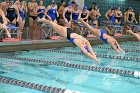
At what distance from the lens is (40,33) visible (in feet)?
37.3

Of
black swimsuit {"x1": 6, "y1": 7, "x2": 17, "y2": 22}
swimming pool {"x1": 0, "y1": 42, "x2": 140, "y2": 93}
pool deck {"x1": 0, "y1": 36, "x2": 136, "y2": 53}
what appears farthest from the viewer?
black swimsuit {"x1": 6, "y1": 7, "x2": 17, "y2": 22}

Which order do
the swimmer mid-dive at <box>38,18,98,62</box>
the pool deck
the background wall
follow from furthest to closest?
the background wall, the pool deck, the swimmer mid-dive at <box>38,18,98,62</box>

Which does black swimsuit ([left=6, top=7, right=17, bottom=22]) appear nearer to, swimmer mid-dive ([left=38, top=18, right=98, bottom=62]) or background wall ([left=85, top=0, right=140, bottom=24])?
swimmer mid-dive ([left=38, top=18, right=98, bottom=62])

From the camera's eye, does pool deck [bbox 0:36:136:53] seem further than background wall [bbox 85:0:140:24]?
No

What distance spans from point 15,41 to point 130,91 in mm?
5387

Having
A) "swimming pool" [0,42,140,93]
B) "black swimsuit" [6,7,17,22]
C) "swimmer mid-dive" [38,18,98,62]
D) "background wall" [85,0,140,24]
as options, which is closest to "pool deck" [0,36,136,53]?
"black swimsuit" [6,7,17,22]

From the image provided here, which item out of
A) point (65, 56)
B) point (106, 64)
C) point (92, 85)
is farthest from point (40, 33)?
point (92, 85)

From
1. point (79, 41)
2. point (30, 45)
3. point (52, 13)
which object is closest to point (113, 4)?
point (52, 13)

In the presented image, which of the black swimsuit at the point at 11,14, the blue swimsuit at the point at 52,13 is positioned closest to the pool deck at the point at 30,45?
the blue swimsuit at the point at 52,13

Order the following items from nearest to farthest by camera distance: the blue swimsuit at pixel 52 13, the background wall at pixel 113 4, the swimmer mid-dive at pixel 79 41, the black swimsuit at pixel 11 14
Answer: the swimmer mid-dive at pixel 79 41, the black swimsuit at pixel 11 14, the blue swimsuit at pixel 52 13, the background wall at pixel 113 4

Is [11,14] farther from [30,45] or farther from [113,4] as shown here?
[113,4]

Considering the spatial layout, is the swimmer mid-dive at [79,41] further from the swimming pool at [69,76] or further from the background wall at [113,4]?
the background wall at [113,4]

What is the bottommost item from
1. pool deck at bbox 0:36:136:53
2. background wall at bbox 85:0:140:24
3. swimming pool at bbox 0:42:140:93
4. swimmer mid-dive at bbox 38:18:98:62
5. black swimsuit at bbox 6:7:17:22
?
swimming pool at bbox 0:42:140:93

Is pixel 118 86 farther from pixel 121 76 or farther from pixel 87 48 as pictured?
pixel 87 48
